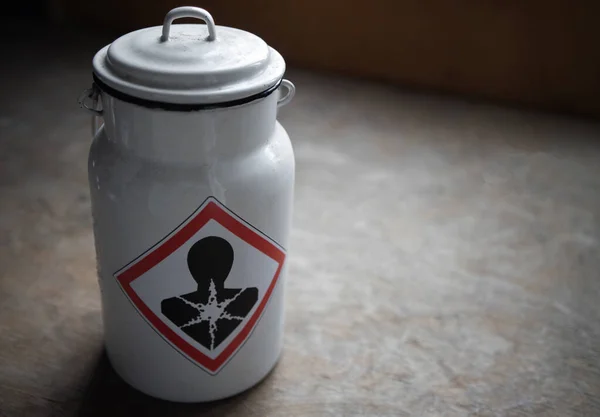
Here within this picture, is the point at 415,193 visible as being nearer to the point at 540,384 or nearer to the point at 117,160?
the point at 540,384

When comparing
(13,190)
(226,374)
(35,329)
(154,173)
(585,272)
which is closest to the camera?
(154,173)

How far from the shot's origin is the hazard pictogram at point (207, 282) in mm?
865

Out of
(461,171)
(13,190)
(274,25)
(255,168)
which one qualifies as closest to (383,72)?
(274,25)

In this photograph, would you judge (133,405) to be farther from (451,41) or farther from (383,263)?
(451,41)

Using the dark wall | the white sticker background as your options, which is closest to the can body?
the white sticker background

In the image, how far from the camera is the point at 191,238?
2.82 ft

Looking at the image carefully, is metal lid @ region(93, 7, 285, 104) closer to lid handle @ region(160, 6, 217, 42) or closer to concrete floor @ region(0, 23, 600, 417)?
lid handle @ region(160, 6, 217, 42)

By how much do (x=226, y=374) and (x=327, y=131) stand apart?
1.00m

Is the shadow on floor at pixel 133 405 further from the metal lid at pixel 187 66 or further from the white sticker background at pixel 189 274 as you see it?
the metal lid at pixel 187 66

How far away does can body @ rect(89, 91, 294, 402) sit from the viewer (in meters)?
0.83

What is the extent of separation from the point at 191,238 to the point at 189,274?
5 cm

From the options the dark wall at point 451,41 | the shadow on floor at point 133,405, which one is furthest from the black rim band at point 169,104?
the dark wall at point 451,41

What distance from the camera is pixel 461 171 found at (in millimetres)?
1698

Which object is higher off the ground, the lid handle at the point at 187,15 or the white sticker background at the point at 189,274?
the lid handle at the point at 187,15
